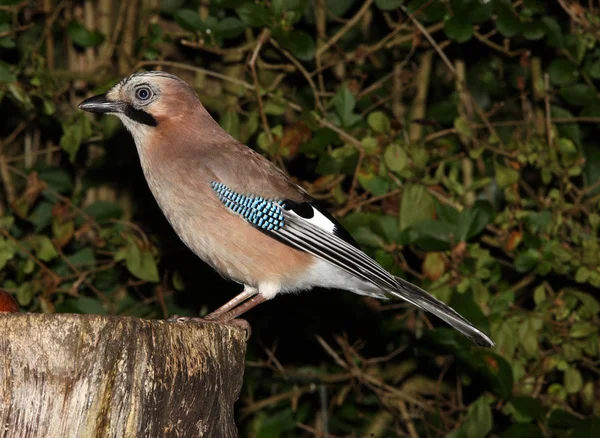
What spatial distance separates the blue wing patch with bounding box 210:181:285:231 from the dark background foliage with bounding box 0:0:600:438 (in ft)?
2.42

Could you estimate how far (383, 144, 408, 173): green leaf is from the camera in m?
4.34

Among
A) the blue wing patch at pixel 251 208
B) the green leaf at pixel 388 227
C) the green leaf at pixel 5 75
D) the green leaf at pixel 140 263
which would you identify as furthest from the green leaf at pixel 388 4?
the green leaf at pixel 5 75

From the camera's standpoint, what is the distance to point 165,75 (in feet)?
12.8

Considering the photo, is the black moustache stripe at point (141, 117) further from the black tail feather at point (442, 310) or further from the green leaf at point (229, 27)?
the black tail feather at point (442, 310)

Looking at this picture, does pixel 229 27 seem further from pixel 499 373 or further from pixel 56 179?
pixel 499 373

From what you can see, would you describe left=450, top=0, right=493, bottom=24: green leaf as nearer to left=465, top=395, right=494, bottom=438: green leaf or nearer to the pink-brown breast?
the pink-brown breast

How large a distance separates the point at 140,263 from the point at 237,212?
98 cm

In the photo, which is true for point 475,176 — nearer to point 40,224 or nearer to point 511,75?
point 511,75

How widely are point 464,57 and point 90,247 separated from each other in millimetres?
2731

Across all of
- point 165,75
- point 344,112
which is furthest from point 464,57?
point 165,75

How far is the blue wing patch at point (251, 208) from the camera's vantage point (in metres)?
3.66

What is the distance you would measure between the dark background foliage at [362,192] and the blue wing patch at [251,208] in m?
0.74

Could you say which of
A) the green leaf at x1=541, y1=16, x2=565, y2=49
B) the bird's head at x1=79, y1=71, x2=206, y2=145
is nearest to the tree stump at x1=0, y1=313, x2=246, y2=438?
the bird's head at x1=79, y1=71, x2=206, y2=145

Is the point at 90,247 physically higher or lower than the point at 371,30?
lower
